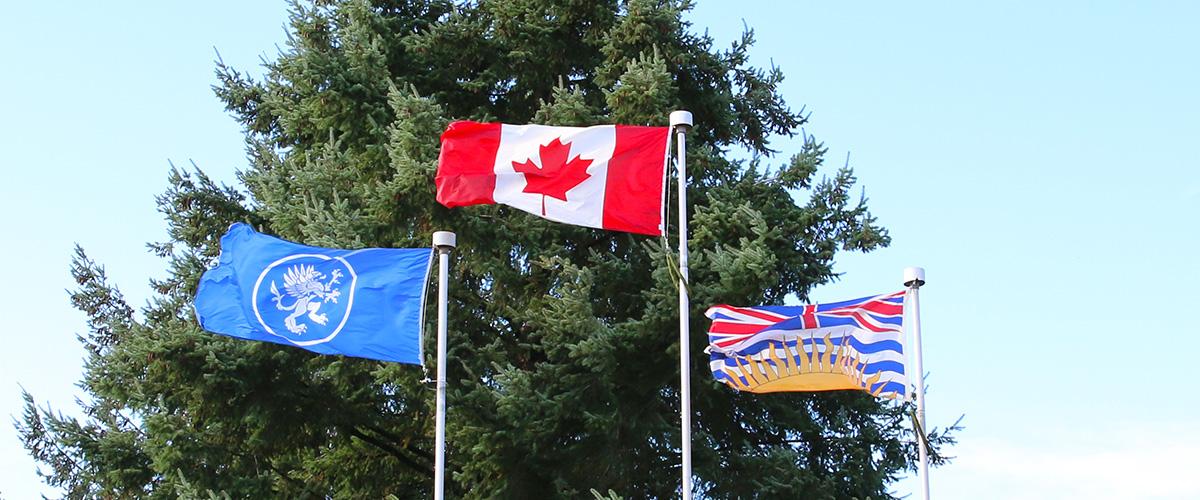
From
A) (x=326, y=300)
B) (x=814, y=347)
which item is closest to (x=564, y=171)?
(x=326, y=300)

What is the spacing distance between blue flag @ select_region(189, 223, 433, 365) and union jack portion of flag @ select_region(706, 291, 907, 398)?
284 centimetres

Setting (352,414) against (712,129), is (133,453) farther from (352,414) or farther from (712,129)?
(712,129)

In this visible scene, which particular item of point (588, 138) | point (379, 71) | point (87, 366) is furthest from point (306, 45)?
point (588, 138)

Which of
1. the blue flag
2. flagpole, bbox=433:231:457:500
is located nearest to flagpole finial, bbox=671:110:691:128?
flagpole, bbox=433:231:457:500

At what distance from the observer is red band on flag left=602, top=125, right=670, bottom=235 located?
44.2ft

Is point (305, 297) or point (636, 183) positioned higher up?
point (636, 183)

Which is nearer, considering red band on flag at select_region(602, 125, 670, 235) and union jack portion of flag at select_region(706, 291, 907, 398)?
union jack portion of flag at select_region(706, 291, 907, 398)

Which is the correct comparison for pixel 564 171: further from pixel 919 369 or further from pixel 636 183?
pixel 919 369

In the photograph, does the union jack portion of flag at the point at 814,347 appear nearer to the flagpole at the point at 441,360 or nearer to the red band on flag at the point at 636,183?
the red band on flag at the point at 636,183

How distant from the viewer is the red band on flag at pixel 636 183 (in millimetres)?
13461

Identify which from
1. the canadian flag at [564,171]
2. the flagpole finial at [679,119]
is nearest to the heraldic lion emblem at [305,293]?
the canadian flag at [564,171]

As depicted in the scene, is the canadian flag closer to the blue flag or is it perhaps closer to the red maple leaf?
the red maple leaf

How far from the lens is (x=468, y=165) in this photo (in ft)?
45.9

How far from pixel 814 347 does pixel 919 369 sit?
1.02 metres
